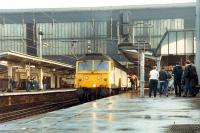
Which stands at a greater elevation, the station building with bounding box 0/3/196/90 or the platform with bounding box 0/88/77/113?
the station building with bounding box 0/3/196/90

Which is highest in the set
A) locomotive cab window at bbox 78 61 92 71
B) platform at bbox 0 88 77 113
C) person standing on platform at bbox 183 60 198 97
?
→ locomotive cab window at bbox 78 61 92 71

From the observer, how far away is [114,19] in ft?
249

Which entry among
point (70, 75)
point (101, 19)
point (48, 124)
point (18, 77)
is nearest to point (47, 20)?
point (101, 19)

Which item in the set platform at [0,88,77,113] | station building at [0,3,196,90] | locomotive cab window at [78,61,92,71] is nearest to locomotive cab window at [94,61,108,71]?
locomotive cab window at [78,61,92,71]

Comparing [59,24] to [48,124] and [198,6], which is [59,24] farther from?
[48,124]

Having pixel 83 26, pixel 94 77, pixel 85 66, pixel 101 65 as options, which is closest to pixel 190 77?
pixel 101 65

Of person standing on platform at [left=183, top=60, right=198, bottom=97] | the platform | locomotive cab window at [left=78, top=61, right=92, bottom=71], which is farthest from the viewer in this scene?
locomotive cab window at [left=78, top=61, right=92, bottom=71]

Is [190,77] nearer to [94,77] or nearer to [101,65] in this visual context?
[101,65]

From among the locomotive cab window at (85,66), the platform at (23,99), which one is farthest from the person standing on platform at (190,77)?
the locomotive cab window at (85,66)

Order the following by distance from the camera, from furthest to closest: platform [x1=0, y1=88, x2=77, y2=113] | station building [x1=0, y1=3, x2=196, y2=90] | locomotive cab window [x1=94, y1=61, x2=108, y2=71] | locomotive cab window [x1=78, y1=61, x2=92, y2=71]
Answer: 1. station building [x1=0, y1=3, x2=196, y2=90]
2. locomotive cab window [x1=78, y1=61, x2=92, y2=71]
3. locomotive cab window [x1=94, y1=61, x2=108, y2=71]
4. platform [x1=0, y1=88, x2=77, y2=113]

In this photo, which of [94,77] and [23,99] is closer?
[23,99]

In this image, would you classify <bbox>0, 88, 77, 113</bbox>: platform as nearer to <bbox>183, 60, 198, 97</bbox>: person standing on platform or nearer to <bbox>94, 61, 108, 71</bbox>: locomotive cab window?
<bbox>94, 61, 108, 71</bbox>: locomotive cab window

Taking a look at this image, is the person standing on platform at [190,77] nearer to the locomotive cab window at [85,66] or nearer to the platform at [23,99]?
the platform at [23,99]

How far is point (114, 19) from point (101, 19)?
223cm
